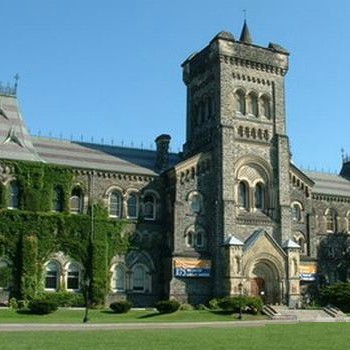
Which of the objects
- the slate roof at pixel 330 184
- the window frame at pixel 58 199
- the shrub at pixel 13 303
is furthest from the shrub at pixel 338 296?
the shrub at pixel 13 303

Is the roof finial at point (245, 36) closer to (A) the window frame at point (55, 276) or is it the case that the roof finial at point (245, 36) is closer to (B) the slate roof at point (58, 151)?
(B) the slate roof at point (58, 151)

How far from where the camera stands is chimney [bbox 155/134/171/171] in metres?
58.6

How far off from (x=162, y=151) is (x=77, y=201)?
10.2 meters

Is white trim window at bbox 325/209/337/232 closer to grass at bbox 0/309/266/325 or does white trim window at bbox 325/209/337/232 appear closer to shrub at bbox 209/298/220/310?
shrub at bbox 209/298/220/310

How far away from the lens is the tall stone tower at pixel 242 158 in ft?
174

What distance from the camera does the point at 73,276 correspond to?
5112 cm

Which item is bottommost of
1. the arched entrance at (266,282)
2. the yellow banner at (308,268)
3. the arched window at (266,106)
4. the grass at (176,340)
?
the grass at (176,340)

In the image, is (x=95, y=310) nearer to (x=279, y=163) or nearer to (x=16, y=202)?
(x=16, y=202)

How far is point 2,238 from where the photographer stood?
4825cm

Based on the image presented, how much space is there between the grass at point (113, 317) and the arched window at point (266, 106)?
68.2ft

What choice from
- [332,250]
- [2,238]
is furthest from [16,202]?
[332,250]

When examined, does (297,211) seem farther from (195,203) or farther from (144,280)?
(144,280)

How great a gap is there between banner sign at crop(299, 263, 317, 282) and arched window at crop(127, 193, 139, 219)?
51.3 ft

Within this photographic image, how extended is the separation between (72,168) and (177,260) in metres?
11.5
